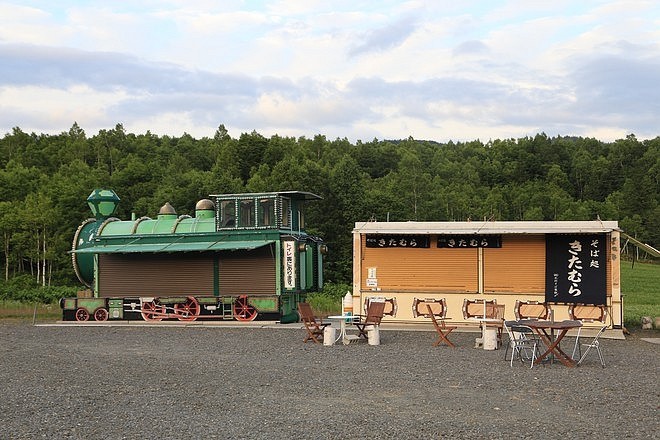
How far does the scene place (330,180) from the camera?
150ft

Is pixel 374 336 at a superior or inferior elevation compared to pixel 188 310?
superior

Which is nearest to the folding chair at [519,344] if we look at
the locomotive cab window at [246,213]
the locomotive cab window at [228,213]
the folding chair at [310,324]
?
the folding chair at [310,324]

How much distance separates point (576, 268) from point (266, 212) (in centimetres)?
745

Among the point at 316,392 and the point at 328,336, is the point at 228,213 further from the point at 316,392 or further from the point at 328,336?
the point at 316,392

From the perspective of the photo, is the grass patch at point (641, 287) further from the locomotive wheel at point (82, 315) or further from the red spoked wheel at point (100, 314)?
the locomotive wheel at point (82, 315)

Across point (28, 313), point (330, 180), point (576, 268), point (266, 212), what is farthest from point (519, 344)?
point (330, 180)

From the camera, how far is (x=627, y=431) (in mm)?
6559

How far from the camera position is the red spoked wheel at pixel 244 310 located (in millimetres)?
18328

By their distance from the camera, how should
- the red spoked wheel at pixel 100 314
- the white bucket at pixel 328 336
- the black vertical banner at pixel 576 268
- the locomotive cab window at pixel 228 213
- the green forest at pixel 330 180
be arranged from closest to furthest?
the white bucket at pixel 328 336 < the black vertical banner at pixel 576 268 < the locomotive cab window at pixel 228 213 < the red spoked wheel at pixel 100 314 < the green forest at pixel 330 180

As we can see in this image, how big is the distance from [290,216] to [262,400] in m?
11.2

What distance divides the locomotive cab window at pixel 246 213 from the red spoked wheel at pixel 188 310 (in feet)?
7.49

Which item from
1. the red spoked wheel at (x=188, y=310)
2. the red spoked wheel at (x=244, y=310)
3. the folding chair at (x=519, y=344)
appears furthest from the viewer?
the red spoked wheel at (x=188, y=310)

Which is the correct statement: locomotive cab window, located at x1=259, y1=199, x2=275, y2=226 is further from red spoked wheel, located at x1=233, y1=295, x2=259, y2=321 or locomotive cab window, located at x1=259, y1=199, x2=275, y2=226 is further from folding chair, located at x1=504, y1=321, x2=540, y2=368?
folding chair, located at x1=504, y1=321, x2=540, y2=368

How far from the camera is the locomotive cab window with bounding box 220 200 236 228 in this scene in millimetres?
18781
